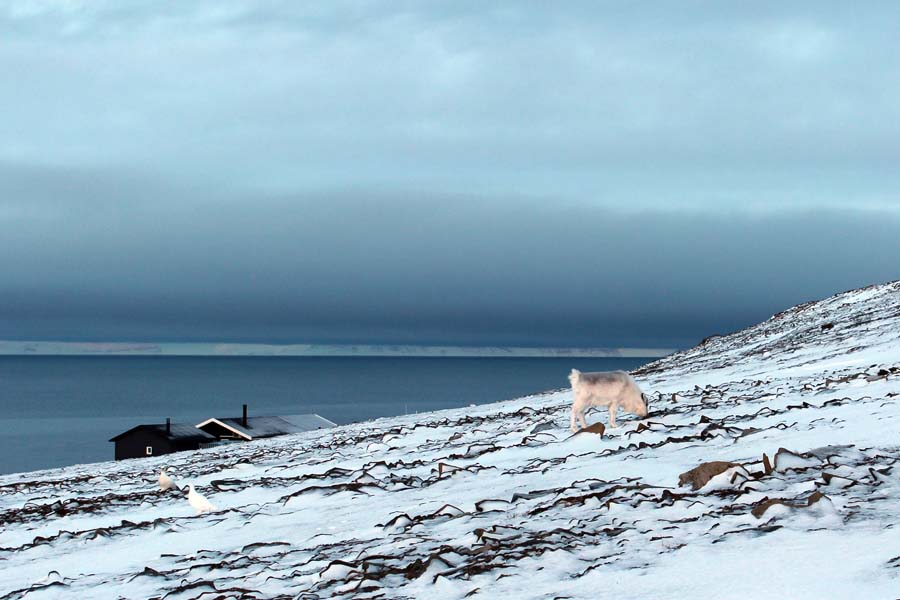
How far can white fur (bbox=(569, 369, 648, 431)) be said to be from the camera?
16.4 m

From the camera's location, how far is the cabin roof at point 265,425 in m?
87.4

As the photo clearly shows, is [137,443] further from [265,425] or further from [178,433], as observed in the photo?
[265,425]

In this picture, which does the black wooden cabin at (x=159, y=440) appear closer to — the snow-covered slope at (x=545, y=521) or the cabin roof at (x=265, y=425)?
the cabin roof at (x=265, y=425)

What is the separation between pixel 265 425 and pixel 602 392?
78468 mm

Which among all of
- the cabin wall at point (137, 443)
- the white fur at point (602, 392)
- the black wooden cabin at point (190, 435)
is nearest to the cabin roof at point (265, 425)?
the black wooden cabin at point (190, 435)

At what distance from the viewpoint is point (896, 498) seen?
805 centimetres

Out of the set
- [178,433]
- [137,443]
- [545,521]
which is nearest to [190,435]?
[178,433]

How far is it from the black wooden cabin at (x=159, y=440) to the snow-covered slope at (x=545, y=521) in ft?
227

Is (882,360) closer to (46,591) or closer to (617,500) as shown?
(617,500)

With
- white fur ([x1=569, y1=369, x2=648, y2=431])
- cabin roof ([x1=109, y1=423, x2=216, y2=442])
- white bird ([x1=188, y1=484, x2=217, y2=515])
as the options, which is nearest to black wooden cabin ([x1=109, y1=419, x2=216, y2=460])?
cabin roof ([x1=109, y1=423, x2=216, y2=442])

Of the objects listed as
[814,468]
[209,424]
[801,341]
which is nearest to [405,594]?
[814,468]

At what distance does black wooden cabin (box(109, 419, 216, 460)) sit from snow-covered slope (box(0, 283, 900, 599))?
227 ft

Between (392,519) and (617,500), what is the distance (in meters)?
2.59

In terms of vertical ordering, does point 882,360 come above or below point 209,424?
above
